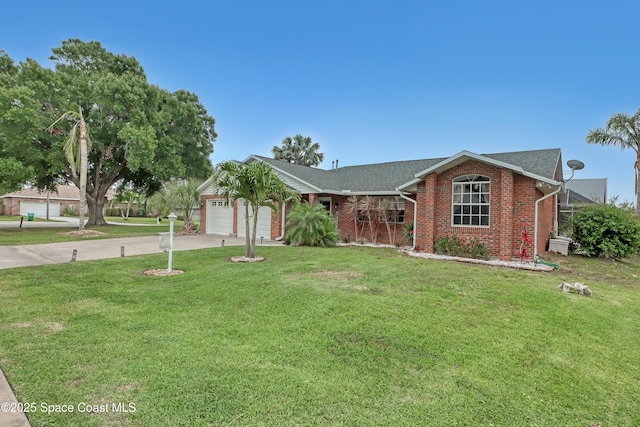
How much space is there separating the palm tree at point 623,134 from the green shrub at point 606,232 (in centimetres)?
797

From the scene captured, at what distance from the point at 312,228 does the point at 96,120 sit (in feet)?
53.9

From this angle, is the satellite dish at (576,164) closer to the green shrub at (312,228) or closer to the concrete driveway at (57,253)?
the green shrub at (312,228)

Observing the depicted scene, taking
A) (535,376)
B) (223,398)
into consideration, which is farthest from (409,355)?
(223,398)

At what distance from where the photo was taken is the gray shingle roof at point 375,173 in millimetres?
13266

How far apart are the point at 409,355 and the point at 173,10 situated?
15752 millimetres

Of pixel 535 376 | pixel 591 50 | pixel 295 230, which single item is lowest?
pixel 535 376

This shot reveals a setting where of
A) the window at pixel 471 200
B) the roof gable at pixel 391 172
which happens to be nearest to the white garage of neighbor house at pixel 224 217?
the roof gable at pixel 391 172

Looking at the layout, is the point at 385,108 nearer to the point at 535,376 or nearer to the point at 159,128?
the point at 159,128

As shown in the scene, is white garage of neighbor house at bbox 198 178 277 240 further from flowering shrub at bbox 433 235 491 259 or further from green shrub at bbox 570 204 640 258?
green shrub at bbox 570 204 640 258

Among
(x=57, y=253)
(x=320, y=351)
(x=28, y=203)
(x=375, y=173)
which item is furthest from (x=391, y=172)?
(x=28, y=203)

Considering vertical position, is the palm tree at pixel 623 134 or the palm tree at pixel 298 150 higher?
the palm tree at pixel 298 150

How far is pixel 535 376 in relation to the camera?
338cm

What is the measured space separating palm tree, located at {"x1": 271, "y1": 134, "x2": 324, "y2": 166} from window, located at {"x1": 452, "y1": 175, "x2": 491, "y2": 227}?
24.9 m

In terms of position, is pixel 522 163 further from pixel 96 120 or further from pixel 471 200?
pixel 96 120
